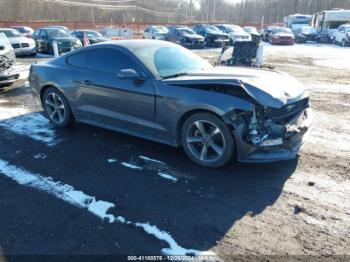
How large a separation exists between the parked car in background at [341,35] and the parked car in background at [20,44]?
23946 millimetres

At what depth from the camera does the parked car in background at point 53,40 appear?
733 inches

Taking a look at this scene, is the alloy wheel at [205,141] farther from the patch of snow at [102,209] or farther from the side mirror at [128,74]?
the patch of snow at [102,209]

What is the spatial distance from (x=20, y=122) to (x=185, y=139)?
12.5 ft

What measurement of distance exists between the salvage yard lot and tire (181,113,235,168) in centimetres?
14

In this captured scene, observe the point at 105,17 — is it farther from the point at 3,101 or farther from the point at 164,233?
the point at 164,233

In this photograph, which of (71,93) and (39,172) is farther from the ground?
(71,93)

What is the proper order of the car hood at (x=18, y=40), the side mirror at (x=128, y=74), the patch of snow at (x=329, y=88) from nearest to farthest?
1. the side mirror at (x=128, y=74)
2. the patch of snow at (x=329, y=88)
3. the car hood at (x=18, y=40)

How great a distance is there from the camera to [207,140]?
14.6 ft

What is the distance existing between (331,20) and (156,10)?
75.6 m

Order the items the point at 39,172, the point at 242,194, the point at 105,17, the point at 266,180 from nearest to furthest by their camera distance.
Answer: the point at 242,194 < the point at 266,180 < the point at 39,172 < the point at 105,17

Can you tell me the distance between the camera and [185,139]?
4.62 metres

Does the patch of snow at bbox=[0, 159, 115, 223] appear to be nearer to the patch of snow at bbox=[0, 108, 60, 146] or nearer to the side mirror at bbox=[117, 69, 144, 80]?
the patch of snow at bbox=[0, 108, 60, 146]

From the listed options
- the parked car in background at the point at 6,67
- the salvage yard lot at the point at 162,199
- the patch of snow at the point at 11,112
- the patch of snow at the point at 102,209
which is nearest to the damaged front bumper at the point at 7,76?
the parked car in background at the point at 6,67

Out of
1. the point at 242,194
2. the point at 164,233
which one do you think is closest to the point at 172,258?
the point at 164,233
